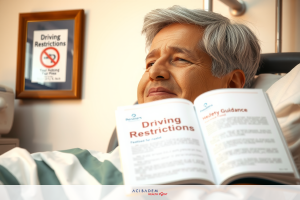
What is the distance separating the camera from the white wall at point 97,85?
177 cm

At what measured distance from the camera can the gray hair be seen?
102 centimetres

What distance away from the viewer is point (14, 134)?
1.92 meters

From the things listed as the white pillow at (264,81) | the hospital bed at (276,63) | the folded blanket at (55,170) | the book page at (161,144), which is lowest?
the folded blanket at (55,170)

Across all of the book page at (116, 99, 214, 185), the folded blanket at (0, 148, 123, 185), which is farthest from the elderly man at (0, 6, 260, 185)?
the book page at (116, 99, 214, 185)

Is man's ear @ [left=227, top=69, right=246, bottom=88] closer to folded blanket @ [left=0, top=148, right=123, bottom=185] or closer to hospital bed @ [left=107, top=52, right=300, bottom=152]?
hospital bed @ [left=107, top=52, right=300, bottom=152]

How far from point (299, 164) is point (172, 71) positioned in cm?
49

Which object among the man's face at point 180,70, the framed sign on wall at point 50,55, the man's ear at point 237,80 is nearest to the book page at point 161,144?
the man's face at point 180,70

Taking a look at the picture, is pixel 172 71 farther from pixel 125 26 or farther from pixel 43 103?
pixel 43 103

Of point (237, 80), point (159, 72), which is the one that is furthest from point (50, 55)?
point (237, 80)

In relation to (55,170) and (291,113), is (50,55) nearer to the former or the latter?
(55,170)

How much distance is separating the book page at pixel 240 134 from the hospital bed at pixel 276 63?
2.35 feet

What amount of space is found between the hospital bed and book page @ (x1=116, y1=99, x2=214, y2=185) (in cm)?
70

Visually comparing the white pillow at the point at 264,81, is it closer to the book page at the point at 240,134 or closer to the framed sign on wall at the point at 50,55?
the book page at the point at 240,134

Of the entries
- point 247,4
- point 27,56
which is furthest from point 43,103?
point 247,4
